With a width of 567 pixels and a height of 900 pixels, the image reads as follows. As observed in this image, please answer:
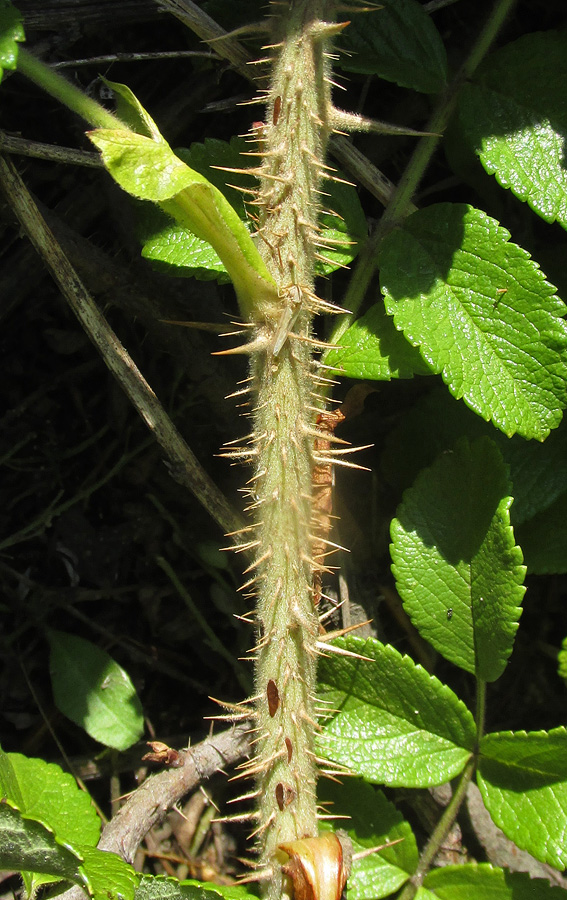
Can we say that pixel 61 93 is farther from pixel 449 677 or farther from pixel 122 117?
pixel 449 677

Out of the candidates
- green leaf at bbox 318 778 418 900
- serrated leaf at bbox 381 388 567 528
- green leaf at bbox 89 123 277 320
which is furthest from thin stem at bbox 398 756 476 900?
green leaf at bbox 89 123 277 320

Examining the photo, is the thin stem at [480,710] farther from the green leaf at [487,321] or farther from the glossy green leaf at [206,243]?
the glossy green leaf at [206,243]

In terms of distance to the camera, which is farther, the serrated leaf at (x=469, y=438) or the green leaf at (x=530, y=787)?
the serrated leaf at (x=469, y=438)

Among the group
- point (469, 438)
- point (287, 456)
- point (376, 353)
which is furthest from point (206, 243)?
point (469, 438)

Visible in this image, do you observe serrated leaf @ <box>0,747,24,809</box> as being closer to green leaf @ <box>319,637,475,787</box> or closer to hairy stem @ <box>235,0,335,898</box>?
hairy stem @ <box>235,0,335,898</box>

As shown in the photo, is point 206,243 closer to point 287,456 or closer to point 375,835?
point 287,456

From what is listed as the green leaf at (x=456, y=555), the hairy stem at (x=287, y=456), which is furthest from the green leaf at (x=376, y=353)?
the green leaf at (x=456, y=555)
